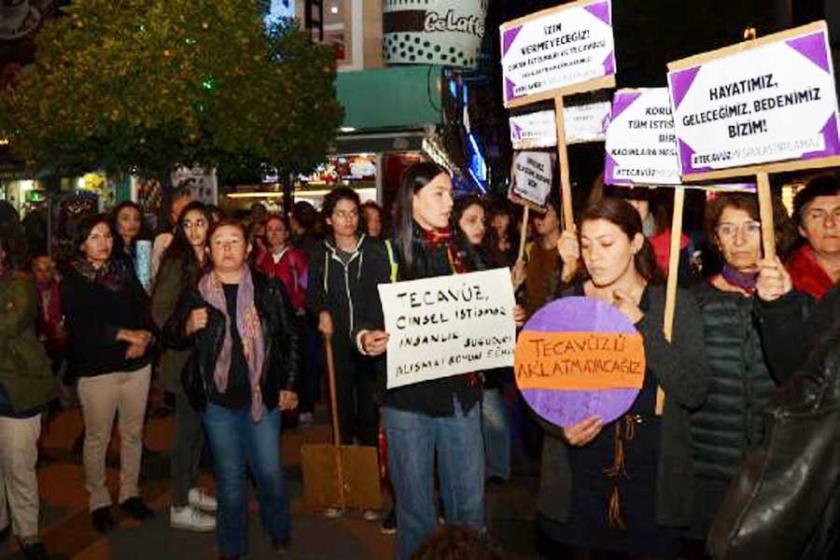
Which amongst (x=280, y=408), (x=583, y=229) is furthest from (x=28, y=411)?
→ (x=583, y=229)

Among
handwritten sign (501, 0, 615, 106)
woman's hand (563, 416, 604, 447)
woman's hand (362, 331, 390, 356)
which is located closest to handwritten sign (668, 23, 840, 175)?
handwritten sign (501, 0, 615, 106)

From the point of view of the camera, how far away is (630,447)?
345cm

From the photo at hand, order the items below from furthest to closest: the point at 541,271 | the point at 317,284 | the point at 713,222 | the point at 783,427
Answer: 1. the point at 541,271
2. the point at 317,284
3. the point at 713,222
4. the point at 783,427

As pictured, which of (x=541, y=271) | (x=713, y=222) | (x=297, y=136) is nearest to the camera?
(x=713, y=222)

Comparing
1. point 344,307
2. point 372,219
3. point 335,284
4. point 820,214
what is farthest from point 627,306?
point 372,219

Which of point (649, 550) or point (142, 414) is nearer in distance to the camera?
point (649, 550)

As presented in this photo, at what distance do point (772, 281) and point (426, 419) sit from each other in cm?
176

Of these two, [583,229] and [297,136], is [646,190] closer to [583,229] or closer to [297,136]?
[583,229]

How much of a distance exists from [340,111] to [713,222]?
35.0 feet

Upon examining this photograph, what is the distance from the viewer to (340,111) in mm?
14172

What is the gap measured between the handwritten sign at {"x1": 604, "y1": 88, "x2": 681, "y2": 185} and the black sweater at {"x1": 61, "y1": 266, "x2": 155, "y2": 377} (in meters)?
3.46

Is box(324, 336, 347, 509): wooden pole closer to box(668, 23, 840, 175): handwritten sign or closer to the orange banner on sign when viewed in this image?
the orange banner on sign

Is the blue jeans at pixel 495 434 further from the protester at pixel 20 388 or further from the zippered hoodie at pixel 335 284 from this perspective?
the protester at pixel 20 388

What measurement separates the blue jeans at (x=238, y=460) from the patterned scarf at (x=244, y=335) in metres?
0.11
